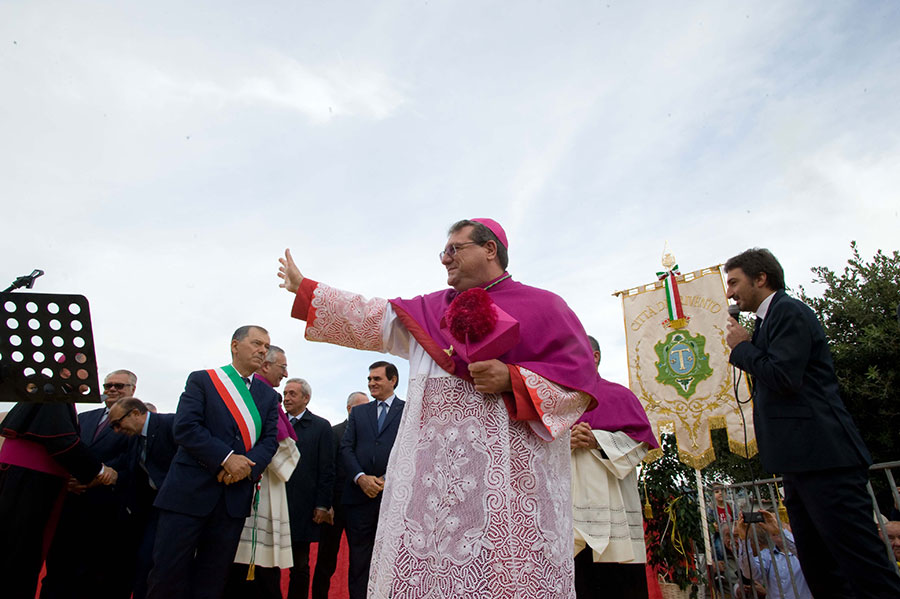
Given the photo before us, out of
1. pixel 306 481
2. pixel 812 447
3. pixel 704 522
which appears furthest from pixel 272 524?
pixel 704 522

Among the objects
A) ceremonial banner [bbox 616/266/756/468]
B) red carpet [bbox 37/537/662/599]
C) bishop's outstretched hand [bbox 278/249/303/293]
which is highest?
ceremonial banner [bbox 616/266/756/468]

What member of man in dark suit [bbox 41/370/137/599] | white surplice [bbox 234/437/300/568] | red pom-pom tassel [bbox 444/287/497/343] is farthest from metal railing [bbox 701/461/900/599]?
man in dark suit [bbox 41/370/137/599]

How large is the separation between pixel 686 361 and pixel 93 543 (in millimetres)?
7435

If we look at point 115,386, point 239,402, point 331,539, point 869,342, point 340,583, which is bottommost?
point 340,583

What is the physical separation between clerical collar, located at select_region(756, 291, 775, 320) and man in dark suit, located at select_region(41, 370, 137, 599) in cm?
507

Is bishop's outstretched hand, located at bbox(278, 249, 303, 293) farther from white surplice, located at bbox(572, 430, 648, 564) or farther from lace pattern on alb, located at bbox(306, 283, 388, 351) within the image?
white surplice, located at bbox(572, 430, 648, 564)

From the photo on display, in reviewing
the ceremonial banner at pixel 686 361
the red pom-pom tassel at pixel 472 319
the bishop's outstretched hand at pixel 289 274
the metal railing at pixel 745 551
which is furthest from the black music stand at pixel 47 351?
the ceremonial banner at pixel 686 361

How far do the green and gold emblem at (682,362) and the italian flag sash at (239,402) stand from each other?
6061 mm

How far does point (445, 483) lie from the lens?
203 cm

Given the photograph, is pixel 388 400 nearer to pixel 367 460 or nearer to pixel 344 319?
pixel 367 460

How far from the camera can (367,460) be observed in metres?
5.88

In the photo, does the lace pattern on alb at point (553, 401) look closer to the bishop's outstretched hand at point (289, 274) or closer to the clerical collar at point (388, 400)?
the bishop's outstretched hand at point (289, 274)

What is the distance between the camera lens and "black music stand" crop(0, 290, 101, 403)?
2727mm

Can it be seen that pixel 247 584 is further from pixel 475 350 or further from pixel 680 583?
pixel 680 583
